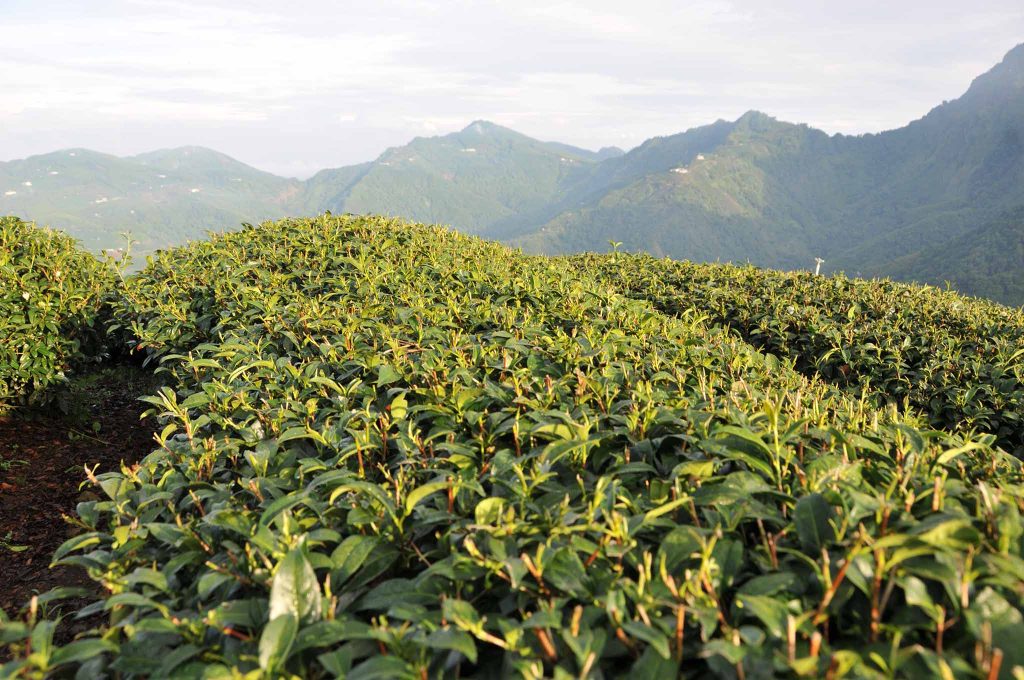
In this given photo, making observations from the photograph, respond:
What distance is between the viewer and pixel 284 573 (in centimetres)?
162

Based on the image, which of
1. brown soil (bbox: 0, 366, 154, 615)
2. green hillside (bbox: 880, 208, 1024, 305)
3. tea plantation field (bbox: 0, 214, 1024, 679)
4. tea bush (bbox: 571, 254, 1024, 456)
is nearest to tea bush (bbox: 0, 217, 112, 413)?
brown soil (bbox: 0, 366, 154, 615)

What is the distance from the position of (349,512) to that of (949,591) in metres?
1.70

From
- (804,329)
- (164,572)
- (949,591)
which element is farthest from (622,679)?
(804,329)

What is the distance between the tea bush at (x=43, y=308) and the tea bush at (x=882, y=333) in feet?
21.8

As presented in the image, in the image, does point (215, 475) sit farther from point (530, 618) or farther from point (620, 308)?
point (620, 308)

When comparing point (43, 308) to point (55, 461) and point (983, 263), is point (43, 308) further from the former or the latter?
point (983, 263)

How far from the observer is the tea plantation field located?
1.43 m

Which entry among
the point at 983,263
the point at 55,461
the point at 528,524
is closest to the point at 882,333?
the point at 528,524

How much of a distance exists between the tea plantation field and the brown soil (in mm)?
888

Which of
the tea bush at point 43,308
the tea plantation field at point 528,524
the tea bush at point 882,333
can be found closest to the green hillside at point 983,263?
the tea bush at point 882,333

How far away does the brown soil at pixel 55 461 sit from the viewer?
4263 millimetres

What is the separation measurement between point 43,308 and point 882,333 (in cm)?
880

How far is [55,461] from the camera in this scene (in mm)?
5703

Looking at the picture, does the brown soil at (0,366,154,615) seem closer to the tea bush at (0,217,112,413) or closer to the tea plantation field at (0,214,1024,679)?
the tea bush at (0,217,112,413)
